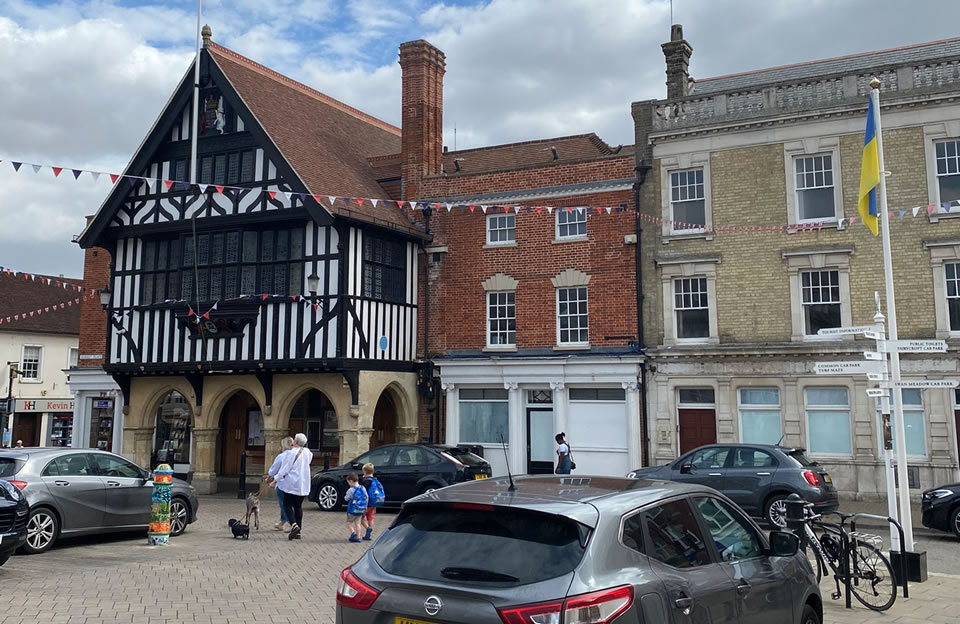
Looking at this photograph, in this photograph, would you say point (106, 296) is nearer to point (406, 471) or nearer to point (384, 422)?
point (384, 422)

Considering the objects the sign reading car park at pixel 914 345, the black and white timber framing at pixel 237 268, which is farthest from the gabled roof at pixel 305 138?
the sign reading car park at pixel 914 345

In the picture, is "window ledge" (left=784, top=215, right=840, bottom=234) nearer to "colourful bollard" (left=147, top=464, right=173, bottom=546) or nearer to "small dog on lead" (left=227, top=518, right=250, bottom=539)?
"small dog on lead" (left=227, top=518, right=250, bottom=539)

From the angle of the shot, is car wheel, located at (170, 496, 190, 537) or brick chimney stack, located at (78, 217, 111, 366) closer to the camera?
car wheel, located at (170, 496, 190, 537)

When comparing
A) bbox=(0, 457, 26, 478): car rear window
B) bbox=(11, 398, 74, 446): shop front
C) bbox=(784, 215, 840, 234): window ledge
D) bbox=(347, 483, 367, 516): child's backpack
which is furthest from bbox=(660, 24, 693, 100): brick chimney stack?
bbox=(11, 398, 74, 446): shop front

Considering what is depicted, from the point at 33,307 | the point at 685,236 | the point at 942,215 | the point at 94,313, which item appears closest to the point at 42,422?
the point at 33,307

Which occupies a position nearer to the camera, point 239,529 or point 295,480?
point 239,529

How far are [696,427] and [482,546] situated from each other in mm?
17878

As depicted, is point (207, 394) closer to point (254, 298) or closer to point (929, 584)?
point (254, 298)

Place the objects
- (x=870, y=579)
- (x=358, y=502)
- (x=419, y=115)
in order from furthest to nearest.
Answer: (x=419, y=115), (x=358, y=502), (x=870, y=579)

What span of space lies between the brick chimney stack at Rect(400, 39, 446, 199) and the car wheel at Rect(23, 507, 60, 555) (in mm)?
15259

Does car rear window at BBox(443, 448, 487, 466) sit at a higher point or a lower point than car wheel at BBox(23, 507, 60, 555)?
higher

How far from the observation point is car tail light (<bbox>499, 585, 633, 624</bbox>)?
4.02 m

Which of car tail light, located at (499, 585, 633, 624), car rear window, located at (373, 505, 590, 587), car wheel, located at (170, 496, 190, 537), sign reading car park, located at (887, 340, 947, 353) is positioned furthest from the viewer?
car wheel, located at (170, 496, 190, 537)

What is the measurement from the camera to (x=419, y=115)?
25844 millimetres
